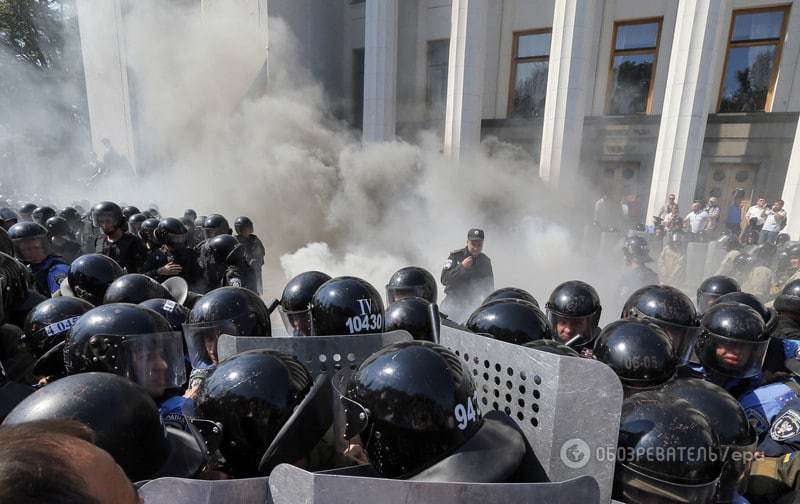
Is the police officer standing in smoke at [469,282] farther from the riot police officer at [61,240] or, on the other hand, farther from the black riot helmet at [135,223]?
the riot police officer at [61,240]

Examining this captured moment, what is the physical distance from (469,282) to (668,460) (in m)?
4.20

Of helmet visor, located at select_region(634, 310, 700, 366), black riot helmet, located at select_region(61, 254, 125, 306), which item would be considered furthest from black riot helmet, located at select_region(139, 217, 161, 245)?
helmet visor, located at select_region(634, 310, 700, 366)

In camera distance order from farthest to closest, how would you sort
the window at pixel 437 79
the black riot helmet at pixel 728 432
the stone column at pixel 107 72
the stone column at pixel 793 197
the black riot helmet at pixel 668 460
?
1. the stone column at pixel 107 72
2. the window at pixel 437 79
3. the stone column at pixel 793 197
4. the black riot helmet at pixel 728 432
5. the black riot helmet at pixel 668 460

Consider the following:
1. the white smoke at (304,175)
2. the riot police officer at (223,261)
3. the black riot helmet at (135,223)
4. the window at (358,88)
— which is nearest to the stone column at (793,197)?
the white smoke at (304,175)

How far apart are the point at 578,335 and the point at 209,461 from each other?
2.74 m

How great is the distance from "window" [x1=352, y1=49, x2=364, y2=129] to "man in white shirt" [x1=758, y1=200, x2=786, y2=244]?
1274 cm

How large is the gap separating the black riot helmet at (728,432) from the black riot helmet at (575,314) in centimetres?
145

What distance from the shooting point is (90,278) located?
3.71 meters

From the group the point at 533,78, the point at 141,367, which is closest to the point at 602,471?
the point at 141,367

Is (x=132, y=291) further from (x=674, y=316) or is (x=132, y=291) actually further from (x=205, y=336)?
(x=674, y=316)

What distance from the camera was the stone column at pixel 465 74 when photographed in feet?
39.8

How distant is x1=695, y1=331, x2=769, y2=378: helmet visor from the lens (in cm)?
294

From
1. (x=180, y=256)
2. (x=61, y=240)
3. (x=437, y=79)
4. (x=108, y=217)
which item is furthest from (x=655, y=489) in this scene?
(x=437, y=79)

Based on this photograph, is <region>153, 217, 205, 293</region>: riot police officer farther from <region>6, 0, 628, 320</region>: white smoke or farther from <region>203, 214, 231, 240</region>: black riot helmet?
<region>6, 0, 628, 320</region>: white smoke
